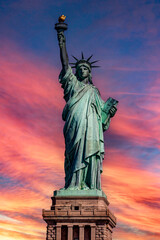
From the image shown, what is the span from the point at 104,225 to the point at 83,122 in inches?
284

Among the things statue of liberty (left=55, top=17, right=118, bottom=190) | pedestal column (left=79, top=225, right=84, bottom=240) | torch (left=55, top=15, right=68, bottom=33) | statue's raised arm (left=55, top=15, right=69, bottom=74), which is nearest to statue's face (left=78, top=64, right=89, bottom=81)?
statue of liberty (left=55, top=17, right=118, bottom=190)

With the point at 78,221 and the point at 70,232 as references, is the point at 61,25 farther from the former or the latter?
the point at 70,232

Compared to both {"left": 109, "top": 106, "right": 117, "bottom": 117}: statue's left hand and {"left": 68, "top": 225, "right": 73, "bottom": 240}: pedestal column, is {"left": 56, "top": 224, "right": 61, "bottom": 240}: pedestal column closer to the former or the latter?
{"left": 68, "top": 225, "right": 73, "bottom": 240}: pedestal column

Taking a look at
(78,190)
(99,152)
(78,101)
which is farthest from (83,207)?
(78,101)

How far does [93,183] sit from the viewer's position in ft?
117

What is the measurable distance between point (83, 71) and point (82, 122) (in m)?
4.02

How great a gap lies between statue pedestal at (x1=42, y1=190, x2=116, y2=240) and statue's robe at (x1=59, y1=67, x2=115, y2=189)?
6.10 ft

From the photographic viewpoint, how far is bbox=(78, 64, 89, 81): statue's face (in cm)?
3872

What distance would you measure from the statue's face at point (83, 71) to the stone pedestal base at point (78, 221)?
9261mm

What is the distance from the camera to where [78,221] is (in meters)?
33.8

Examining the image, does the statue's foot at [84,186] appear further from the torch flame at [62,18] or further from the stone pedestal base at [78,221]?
the torch flame at [62,18]

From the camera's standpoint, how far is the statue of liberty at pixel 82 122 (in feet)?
118

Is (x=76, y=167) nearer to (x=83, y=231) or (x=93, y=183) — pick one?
(x=93, y=183)

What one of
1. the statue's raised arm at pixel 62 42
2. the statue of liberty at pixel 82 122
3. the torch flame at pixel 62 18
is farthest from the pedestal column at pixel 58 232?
the torch flame at pixel 62 18
